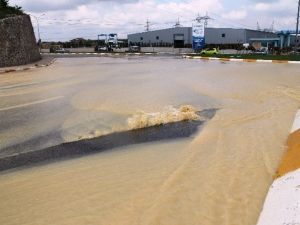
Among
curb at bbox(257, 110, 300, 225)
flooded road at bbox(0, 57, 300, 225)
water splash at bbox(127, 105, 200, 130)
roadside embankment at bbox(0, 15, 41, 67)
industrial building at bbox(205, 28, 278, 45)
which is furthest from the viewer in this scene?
industrial building at bbox(205, 28, 278, 45)

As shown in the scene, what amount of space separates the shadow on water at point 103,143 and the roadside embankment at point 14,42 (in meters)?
26.1

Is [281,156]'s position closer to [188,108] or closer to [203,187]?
[203,187]

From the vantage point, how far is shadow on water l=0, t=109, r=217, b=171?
7.77 metres

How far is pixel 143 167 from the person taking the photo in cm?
716

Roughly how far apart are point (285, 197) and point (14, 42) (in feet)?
109

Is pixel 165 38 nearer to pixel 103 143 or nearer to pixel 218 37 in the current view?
pixel 218 37

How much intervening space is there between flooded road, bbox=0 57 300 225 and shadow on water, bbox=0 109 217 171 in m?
0.34

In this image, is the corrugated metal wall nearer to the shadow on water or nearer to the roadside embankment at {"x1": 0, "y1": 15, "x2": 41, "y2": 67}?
the roadside embankment at {"x1": 0, "y1": 15, "x2": 41, "y2": 67}

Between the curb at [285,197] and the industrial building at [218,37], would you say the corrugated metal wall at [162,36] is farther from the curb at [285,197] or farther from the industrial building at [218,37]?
the curb at [285,197]

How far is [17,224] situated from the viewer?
5.11 meters

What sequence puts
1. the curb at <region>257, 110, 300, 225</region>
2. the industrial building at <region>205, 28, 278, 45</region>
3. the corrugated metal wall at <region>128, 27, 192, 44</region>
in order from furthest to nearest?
the corrugated metal wall at <region>128, 27, 192, 44</region> → the industrial building at <region>205, 28, 278, 45</region> → the curb at <region>257, 110, 300, 225</region>

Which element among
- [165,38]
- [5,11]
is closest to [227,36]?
[165,38]

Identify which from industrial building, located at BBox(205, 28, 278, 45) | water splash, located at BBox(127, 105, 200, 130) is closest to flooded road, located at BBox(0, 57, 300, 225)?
water splash, located at BBox(127, 105, 200, 130)

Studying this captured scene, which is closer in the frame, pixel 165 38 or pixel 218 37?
pixel 218 37
